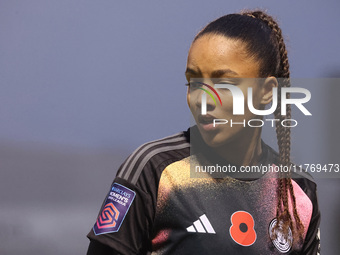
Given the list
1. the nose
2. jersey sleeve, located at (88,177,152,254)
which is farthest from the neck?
jersey sleeve, located at (88,177,152,254)

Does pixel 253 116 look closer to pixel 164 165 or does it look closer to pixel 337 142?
pixel 164 165

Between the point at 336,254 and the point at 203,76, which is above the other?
the point at 203,76

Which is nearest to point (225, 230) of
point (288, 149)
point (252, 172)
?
point (252, 172)

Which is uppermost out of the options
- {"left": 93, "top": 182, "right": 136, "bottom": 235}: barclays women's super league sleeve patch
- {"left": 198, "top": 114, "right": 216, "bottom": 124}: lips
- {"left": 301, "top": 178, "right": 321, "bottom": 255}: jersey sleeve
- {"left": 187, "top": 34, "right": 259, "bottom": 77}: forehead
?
{"left": 187, "top": 34, "right": 259, "bottom": 77}: forehead

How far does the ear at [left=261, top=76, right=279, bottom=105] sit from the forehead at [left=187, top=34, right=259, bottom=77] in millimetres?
88

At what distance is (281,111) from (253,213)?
1.03 feet

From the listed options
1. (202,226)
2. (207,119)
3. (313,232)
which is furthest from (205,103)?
(313,232)

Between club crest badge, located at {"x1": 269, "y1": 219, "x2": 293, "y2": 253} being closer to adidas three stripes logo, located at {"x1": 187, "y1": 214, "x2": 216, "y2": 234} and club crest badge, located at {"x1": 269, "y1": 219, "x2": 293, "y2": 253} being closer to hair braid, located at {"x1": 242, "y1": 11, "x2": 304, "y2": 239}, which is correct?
hair braid, located at {"x1": 242, "y1": 11, "x2": 304, "y2": 239}

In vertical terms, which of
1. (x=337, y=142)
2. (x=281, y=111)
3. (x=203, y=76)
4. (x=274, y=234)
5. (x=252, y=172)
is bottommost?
(x=337, y=142)

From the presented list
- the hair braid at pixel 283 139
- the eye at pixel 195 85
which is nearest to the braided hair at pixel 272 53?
the hair braid at pixel 283 139

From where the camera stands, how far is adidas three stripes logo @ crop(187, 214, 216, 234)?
115 centimetres

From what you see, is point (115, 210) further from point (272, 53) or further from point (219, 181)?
point (272, 53)

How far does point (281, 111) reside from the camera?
141cm

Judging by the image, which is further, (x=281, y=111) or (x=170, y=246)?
(x=281, y=111)
